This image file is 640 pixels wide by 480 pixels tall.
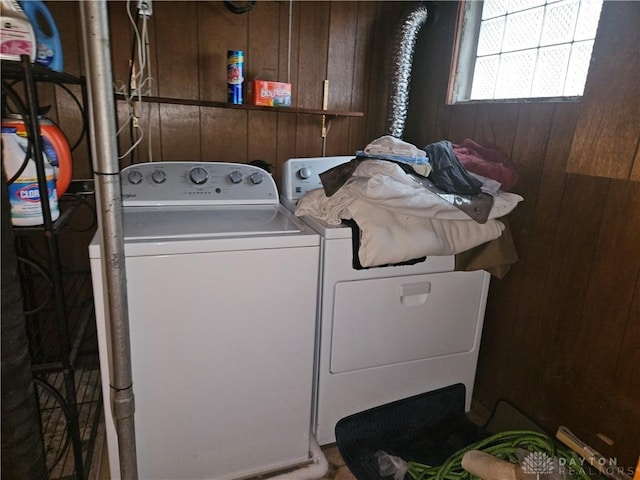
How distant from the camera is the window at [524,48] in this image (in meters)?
1.38

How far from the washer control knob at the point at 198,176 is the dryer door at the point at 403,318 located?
2.30ft

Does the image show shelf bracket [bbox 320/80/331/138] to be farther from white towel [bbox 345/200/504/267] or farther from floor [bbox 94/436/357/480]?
floor [bbox 94/436/357/480]

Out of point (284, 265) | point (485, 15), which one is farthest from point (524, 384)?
point (485, 15)

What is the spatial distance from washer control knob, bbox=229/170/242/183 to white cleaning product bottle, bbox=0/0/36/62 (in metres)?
0.80

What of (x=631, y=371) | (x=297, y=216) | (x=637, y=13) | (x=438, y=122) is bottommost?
(x=631, y=371)

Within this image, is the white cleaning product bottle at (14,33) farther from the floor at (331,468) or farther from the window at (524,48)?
the window at (524,48)

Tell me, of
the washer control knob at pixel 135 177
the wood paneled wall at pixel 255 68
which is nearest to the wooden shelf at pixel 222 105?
the wood paneled wall at pixel 255 68

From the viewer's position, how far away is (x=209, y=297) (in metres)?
1.17

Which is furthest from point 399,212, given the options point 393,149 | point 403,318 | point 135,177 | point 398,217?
point 135,177

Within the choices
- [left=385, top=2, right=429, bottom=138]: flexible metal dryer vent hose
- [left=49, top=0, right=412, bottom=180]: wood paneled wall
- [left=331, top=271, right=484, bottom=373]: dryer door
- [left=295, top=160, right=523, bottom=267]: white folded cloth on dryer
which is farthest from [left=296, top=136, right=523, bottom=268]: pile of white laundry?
[left=49, top=0, right=412, bottom=180]: wood paneled wall

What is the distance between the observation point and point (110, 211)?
0.91 m

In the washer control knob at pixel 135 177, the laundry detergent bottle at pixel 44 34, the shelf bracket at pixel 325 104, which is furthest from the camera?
the shelf bracket at pixel 325 104

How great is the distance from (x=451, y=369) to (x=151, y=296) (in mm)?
1194

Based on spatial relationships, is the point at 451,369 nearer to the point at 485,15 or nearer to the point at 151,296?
the point at 151,296
